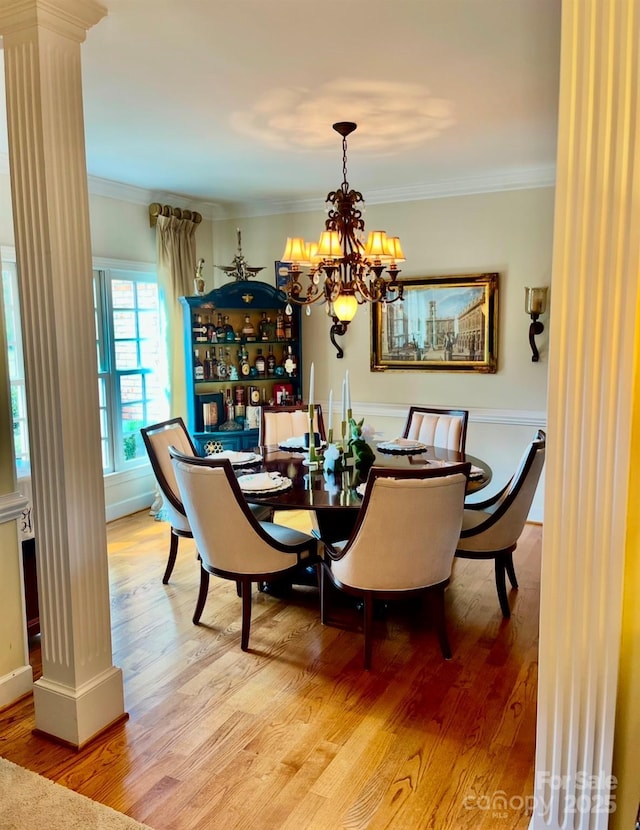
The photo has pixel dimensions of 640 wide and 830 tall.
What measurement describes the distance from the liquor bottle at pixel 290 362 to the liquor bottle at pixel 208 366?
0.67 meters

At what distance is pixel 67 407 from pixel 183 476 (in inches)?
34.3

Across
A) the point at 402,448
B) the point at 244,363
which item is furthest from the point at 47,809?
the point at 244,363

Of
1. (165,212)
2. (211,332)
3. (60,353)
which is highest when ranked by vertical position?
(165,212)

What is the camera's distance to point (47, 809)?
201cm

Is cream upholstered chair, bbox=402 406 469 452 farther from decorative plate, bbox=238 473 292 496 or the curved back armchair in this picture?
the curved back armchair

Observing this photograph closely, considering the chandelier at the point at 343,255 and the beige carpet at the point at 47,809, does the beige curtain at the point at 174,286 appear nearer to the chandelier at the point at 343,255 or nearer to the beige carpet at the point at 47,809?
the chandelier at the point at 343,255

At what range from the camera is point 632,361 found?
53.0 inches

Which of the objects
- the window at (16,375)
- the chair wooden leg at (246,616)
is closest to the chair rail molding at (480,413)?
the chair wooden leg at (246,616)

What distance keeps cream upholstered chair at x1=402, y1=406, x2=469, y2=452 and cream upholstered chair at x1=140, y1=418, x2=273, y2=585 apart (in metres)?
1.29

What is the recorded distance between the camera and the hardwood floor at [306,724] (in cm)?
204

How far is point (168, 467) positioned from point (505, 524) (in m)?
1.96

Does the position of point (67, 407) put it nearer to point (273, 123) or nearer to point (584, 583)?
point (584, 583)

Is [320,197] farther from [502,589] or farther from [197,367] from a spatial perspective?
[502,589]

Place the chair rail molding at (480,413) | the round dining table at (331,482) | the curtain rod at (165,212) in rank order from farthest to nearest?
the curtain rod at (165,212) < the chair rail molding at (480,413) < the round dining table at (331,482)
